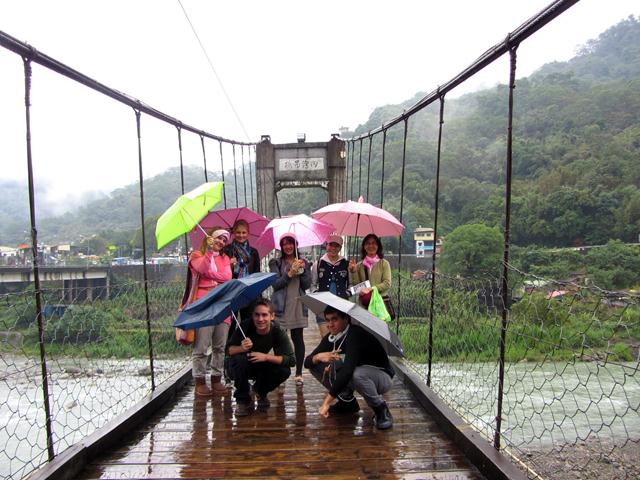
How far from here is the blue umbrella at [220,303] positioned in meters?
1.95

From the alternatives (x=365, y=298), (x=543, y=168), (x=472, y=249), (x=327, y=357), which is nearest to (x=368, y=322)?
(x=327, y=357)

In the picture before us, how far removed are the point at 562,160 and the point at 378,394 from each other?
2411 cm

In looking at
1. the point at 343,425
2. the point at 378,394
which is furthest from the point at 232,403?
the point at 378,394

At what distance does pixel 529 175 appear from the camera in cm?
2311

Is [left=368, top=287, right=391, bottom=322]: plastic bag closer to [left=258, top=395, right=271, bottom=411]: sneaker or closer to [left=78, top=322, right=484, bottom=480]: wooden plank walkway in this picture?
[left=78, top=322, right=484, bottom=480]: wooden plank walkway

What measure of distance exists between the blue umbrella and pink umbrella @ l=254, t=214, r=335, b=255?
462mm

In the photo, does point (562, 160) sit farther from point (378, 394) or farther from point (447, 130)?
point (378, 394)

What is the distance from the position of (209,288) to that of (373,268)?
823 mm

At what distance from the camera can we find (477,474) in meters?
1.55

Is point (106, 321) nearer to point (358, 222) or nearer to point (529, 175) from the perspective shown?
point (358, 222)

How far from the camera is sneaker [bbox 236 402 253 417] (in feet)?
6.92

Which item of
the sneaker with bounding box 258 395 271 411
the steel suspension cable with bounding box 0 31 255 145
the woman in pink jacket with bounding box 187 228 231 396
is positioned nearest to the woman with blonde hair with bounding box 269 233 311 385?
the woman in pink jacket with bounding box 187 228 231 396

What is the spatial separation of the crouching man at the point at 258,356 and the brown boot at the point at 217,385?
0.32 metres

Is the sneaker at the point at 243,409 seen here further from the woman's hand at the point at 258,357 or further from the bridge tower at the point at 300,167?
the bridge tower at the point at 300,167
